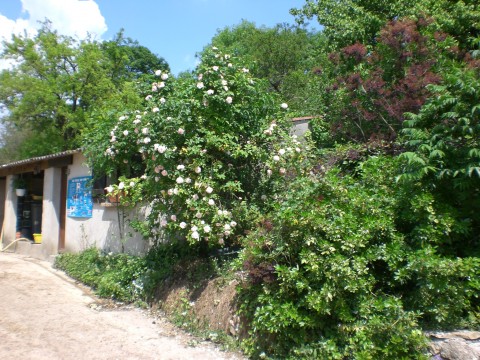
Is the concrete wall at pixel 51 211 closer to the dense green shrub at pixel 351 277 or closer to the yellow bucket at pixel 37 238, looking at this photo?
the yellow bucket at pixel 37 238

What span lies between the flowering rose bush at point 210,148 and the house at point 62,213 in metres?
2.43

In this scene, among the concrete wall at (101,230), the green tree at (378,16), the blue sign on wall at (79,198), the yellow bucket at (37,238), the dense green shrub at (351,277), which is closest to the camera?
the dense green shrub at (351,277)

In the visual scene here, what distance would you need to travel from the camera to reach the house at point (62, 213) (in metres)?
9.59

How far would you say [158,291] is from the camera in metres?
7.16

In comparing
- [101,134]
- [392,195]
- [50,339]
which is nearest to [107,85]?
[101,134]

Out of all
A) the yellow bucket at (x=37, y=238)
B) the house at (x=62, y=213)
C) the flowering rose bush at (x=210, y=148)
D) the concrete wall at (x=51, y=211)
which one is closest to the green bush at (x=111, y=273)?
the house at (x=62, y=213)

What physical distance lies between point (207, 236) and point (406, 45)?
5.61m

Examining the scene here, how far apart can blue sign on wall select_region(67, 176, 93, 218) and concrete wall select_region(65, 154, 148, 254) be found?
0.13 meters

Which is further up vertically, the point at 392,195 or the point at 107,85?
the point at 107,85

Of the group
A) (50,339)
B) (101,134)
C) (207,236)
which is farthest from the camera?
(101,134)

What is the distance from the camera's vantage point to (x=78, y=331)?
5.91 metres

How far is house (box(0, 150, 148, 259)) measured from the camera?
959 cm

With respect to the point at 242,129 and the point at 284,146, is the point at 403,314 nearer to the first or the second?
the point at 284,146

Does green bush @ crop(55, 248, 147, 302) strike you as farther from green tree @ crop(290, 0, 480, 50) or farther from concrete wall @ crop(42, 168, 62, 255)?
green tree @ crop(290, 0, 480, 50)
